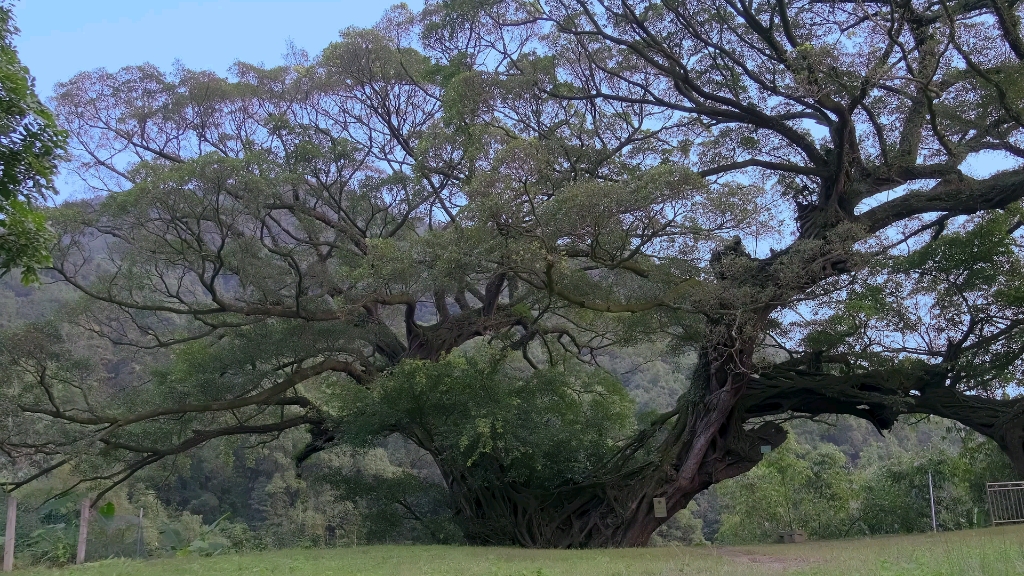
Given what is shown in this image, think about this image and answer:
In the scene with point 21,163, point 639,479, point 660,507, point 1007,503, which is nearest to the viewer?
point 21,163

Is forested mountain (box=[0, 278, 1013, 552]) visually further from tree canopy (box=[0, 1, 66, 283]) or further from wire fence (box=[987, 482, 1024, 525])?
wire fence (box=[987, 482, 1024, 525])

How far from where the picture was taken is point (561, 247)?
9766 millimetres

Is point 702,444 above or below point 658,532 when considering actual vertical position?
above

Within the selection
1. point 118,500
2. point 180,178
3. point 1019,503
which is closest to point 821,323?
point 1019,503

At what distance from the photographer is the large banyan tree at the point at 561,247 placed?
1035 centimetres

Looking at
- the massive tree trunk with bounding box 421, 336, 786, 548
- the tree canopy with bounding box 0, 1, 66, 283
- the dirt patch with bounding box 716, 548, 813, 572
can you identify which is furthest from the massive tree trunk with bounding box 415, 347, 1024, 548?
the tree canopy with bounding box 0, 1, 66, 283

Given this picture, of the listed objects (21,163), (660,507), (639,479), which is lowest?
(660,507)

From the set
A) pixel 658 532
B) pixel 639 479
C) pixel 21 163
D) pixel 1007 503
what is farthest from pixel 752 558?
pixel 658 532

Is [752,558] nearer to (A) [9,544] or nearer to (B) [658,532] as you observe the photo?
(A) [9,544]

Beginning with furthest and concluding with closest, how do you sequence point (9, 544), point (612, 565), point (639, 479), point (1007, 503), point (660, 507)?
point (639, 479) < point (660, 507) < point (1007, 503) < point (9, 544) < point (612, 565)

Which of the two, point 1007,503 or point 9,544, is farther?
point 1007,503

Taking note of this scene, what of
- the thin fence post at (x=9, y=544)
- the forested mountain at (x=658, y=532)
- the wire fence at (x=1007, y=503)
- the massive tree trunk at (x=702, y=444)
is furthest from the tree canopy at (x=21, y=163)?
the wire fence at (x=1007, y=503)

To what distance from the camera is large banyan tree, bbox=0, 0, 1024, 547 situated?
34.0 ft

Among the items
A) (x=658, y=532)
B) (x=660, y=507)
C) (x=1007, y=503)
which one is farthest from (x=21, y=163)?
(x=658, y=532)
